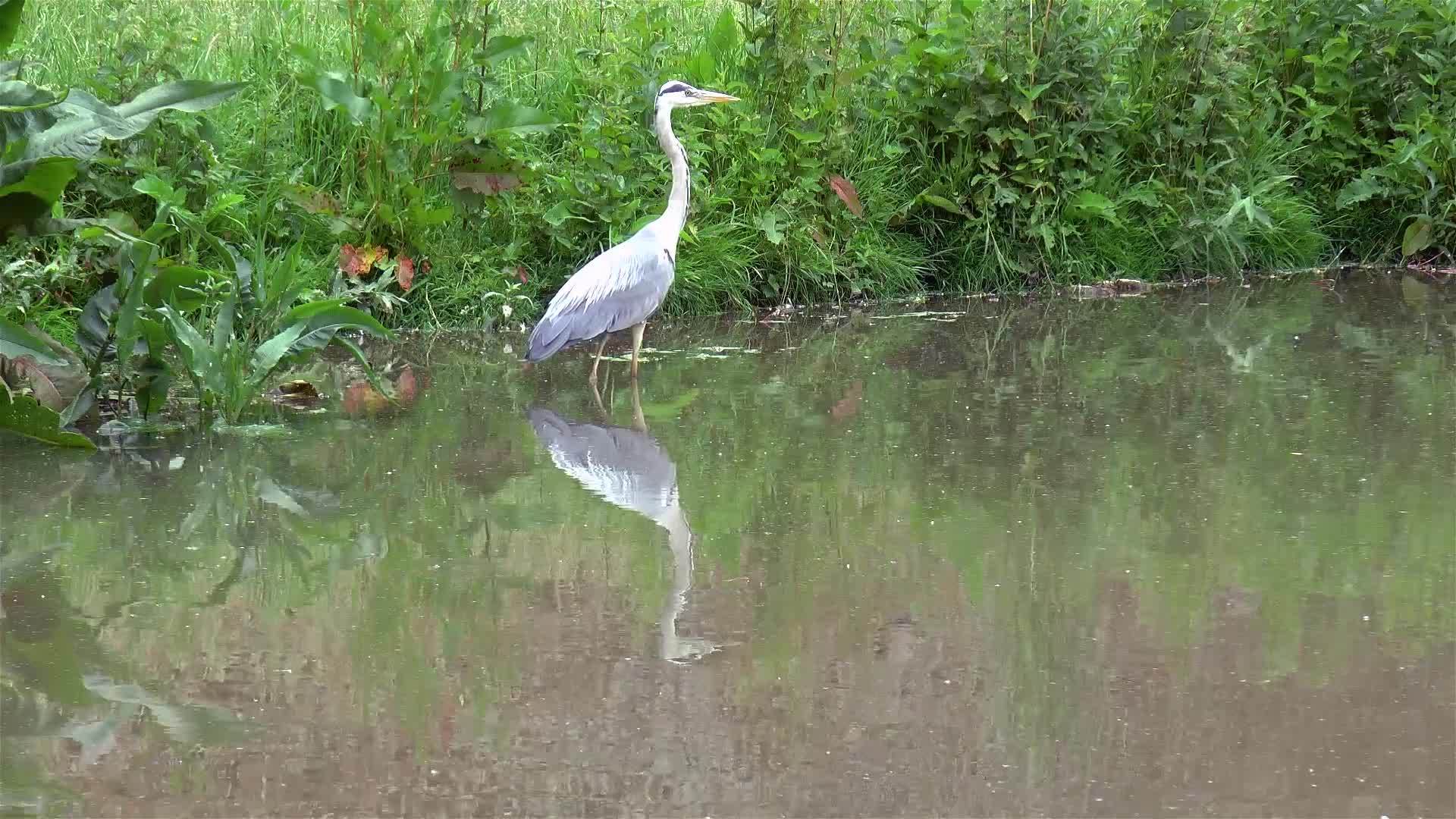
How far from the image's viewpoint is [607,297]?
25.2ft

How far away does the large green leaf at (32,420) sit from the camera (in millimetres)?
5836

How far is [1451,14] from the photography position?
9984mm

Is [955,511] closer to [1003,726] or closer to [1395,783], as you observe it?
[1003,726]

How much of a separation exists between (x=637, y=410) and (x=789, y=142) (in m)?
2.72

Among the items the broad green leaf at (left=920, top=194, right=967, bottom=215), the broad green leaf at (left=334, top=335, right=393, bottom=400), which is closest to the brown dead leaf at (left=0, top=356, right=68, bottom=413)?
the broad green leaf at (left=334, top=335, right=393, bottom=400)

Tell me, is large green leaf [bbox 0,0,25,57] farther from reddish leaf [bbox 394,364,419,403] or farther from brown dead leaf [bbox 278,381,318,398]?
reddish leaf [bbox 394,364,419,403]

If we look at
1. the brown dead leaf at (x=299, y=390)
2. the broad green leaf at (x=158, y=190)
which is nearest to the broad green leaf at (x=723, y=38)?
the broad green leaf at (x=158, y=190)

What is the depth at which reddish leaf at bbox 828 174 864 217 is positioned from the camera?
29.8ft

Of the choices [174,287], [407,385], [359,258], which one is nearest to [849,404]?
[407,385]

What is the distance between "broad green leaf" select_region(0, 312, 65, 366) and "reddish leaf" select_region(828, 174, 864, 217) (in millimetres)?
4384

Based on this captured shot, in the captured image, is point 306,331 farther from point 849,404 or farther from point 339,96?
point 849,404

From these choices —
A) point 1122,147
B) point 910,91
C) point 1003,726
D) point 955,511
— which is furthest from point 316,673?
point 1122,147

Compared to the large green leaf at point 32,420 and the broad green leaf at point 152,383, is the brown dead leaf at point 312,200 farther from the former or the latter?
the large green leaf at point 32,420

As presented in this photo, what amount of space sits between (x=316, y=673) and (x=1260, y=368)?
472 cm
